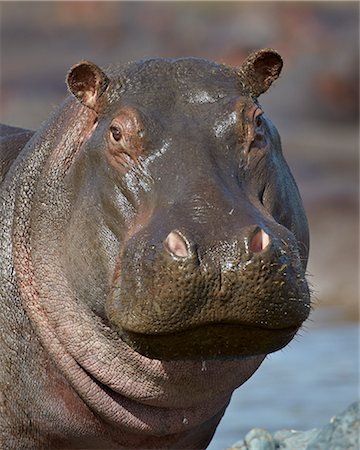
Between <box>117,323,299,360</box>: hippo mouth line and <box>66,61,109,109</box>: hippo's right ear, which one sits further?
<box>66,61,109,109</box>: hippo's right ear

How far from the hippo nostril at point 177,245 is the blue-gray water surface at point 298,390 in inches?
184

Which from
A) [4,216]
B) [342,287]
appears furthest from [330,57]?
[4,216]

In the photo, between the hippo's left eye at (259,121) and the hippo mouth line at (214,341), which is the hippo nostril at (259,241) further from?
the hippo's left eye at (259,121)

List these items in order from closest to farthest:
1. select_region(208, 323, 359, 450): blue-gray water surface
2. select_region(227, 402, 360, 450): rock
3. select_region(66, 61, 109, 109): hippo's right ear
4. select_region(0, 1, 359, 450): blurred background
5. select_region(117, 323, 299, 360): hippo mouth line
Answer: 1. select_region(117, 323, 299, 360): hippo mouth line
2. select_region(66, 61, 109, 109): hippo's right ear
3. select_region(227, 402, 360, 450): rock
4. select_region(208, 323, 359, 450): blue-gray water surface
5. select_region(0, 1, 359, 450): blurred background

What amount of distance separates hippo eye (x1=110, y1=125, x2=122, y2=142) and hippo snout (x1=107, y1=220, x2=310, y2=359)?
501mm

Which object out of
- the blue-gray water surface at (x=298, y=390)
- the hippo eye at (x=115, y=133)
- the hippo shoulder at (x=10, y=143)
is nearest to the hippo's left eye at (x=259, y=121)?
the hippo eye at (x=115, y=133)

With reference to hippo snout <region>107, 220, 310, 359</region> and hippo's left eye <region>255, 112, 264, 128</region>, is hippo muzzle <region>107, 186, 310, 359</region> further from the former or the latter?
hippo's left eye <region>255, 112, 264, 128</region>

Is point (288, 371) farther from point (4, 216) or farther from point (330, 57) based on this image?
point (330, 57)

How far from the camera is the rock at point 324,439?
23.2 feet

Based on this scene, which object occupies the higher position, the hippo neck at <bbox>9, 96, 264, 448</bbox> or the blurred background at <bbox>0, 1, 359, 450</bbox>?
the blurred background at <bbox>0, 1, 359, 450</bbox>

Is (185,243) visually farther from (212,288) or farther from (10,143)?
(10,143)

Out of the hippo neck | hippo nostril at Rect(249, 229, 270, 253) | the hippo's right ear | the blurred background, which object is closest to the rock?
the hippo neck

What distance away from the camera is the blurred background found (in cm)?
1118

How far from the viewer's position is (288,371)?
11.8 m
